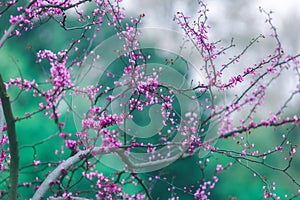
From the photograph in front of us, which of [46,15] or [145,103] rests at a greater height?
[46,15]

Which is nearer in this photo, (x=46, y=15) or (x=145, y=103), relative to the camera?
(x=145, y=103)

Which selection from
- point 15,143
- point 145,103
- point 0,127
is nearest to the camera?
point 15,143

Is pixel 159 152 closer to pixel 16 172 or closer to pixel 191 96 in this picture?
pixel 191 96

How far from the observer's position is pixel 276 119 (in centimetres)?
439

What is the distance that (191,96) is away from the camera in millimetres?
5699

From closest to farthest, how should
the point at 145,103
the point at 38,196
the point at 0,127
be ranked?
1. the point at 38,196
2. the point at 0,127
3. the point at 145,103

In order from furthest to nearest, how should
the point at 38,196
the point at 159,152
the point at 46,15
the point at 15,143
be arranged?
the point at 46,15 → the point at 159,152 → the point at 38,196 → the point at 15,143

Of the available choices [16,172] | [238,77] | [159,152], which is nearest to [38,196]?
[16,172]

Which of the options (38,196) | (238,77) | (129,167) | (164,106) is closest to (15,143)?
(38,196)

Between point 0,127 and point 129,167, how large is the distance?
1.69 meters

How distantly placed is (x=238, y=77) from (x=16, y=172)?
12.1ft

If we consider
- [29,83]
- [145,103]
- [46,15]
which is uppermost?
[46,15]

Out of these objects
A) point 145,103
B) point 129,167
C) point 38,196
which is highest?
point 145,103

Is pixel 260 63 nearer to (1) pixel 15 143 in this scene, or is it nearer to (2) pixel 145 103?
(2) pixel 145 103
